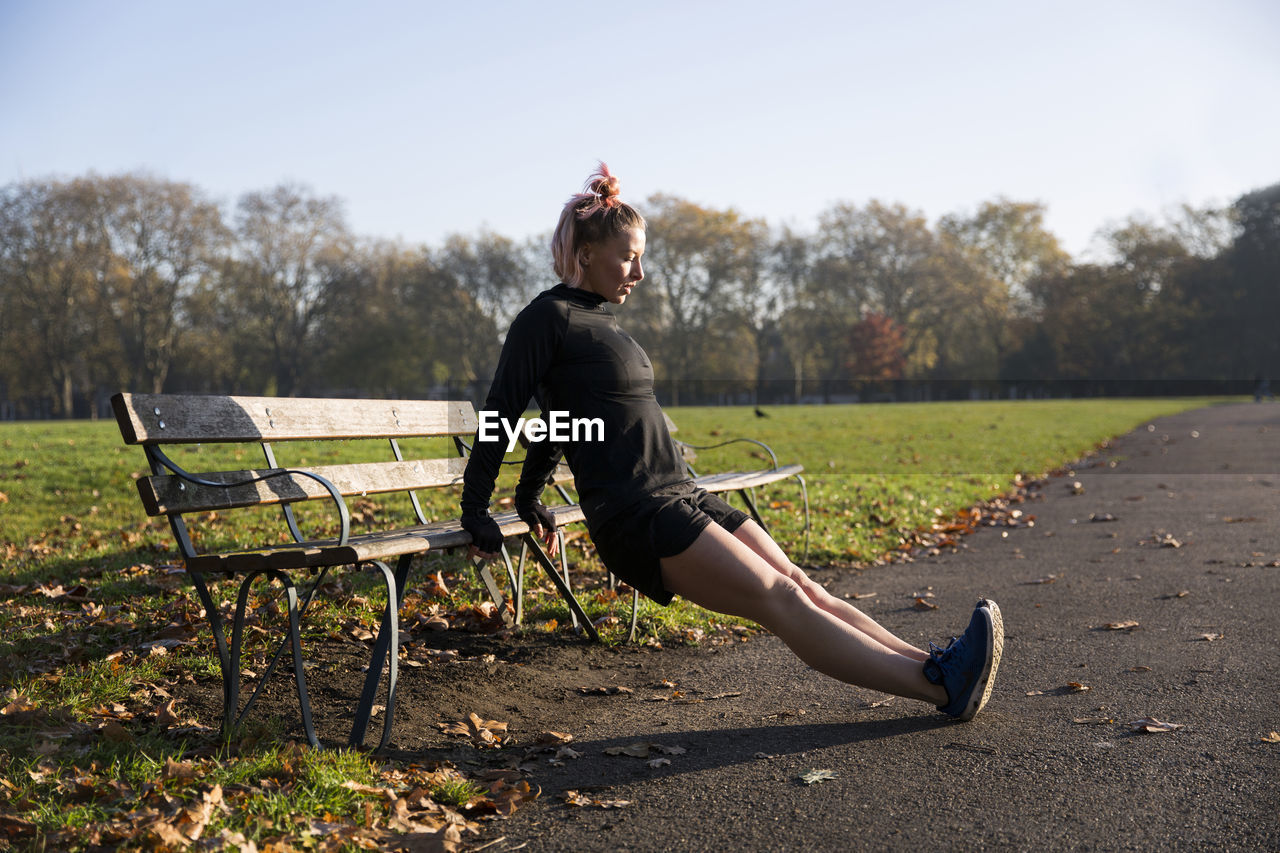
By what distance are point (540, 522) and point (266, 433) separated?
1.10 metres

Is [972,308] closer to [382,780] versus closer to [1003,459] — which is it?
[1003,459]

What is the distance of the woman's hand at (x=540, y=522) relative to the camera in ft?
11.9

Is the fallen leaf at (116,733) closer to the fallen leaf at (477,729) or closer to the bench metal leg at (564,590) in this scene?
the fallen leaf at (477,729)

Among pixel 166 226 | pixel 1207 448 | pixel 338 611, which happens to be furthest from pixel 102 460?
pixel 166 226

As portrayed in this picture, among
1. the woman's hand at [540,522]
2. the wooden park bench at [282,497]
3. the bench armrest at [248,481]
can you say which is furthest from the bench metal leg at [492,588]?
the bench armrest at [248,481]

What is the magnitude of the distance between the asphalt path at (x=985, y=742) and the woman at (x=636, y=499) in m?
0.27

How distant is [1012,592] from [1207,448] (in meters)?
13.4

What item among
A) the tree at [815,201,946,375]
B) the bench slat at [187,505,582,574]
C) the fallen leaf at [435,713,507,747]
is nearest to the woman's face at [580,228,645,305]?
the bench slat at [187,505,582,574]

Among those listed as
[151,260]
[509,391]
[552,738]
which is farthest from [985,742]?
[151,260]

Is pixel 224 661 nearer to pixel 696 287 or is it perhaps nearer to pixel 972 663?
pixel 972 663

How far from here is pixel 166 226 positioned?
42.8 m

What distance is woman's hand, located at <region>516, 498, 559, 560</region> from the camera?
11.9ft

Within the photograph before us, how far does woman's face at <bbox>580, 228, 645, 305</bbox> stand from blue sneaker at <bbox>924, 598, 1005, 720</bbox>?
1520mm

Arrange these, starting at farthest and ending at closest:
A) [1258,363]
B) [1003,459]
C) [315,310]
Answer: [1258,363] < [315,310] < [1003,459]
